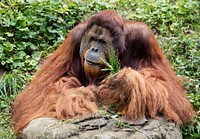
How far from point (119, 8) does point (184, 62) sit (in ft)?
3.87

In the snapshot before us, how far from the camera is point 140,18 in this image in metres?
5.98

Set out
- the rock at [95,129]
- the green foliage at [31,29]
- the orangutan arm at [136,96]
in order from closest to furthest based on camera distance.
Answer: the rock at [95,129] → the orangutan arm at [136,96] → the green foliage at [31,29]

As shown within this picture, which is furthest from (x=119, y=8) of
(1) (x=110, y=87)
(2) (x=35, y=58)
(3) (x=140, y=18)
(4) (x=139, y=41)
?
(1) (x=110, y=87)

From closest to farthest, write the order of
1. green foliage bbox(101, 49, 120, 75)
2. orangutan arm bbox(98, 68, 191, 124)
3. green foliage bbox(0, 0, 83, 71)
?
orangutan arm bbox(98, 68, 191, 124)
green foliage bbox(101, 49, 120, 75)
green foliage bbox(0, 0, 83, 71)

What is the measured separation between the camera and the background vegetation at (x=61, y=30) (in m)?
5.21

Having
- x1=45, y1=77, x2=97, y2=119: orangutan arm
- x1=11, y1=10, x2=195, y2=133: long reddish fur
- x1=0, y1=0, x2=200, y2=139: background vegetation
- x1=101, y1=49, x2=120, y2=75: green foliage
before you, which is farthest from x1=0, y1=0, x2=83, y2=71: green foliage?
x1=101, y1=49, x2=120, y2=75: green foliage

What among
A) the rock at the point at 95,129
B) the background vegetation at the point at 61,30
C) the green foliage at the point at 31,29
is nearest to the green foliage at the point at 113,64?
the rock at the point at 95,129

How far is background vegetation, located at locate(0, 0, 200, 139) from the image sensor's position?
5.21m

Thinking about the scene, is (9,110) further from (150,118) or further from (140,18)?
(140,18)

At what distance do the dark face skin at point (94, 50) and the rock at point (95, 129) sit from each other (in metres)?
0.49

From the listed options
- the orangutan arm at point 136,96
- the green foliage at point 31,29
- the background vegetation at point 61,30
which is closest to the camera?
the orangutan arm at point 136,96

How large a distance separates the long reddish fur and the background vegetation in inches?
17.8

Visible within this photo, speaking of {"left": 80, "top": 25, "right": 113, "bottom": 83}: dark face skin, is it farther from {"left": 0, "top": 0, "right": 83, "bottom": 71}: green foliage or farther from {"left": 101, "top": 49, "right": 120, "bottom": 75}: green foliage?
{"left": 0, "top": 0, "right": 83, "bottom": 71}: green foliage

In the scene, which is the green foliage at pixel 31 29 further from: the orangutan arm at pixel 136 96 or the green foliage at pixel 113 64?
the orangutan arm at pixel 136 96
